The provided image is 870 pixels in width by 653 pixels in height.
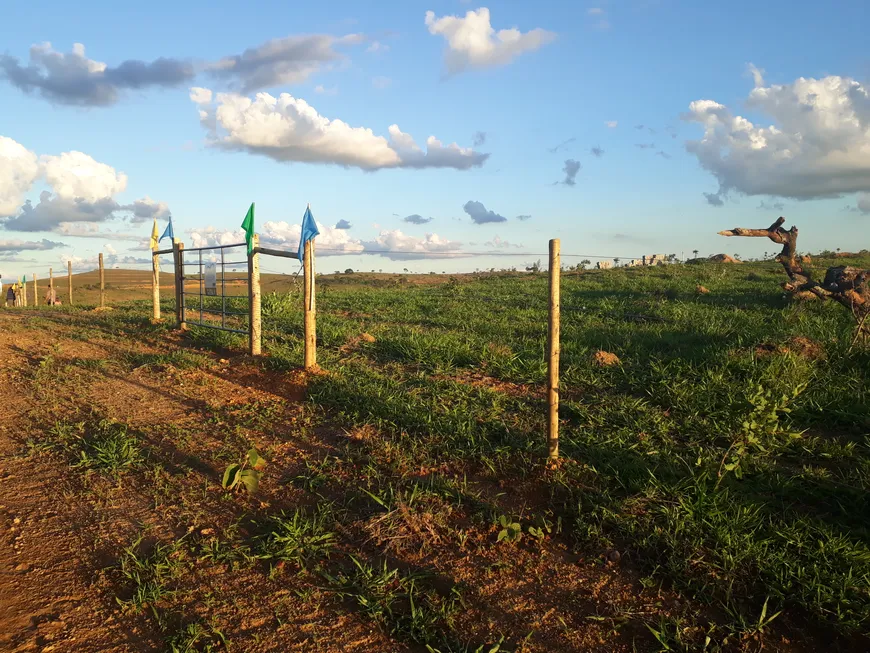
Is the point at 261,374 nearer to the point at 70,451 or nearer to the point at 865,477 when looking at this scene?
the point at 70,451

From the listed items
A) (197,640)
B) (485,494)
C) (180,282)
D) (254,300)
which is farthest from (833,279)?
(180,282)

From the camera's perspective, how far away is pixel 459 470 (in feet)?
15.2

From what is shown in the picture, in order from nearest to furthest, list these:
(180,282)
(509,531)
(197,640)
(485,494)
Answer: (197,640) < (509,531) < (485,494) < (180,282)

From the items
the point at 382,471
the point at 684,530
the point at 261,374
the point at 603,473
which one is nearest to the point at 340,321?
the point at 261,374

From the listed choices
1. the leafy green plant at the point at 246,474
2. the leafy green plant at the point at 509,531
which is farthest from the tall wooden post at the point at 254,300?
the leafy green plant at the point at 509,531

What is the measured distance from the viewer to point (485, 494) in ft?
14.0

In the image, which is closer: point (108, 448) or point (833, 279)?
point (108, 448)

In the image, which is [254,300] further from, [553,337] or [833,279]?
[833,279]

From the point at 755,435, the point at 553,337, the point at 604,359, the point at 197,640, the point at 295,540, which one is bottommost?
the point at 197,640

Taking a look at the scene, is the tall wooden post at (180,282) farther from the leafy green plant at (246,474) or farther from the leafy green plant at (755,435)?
the leafy green plant at (755,435)

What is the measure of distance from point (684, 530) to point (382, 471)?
2156 mm

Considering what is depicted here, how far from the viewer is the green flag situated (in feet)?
27.9

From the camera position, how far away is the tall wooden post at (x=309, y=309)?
7.34 meters

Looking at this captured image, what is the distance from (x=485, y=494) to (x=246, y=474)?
176cm
